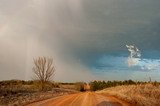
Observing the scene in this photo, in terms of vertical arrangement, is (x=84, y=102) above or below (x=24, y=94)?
below

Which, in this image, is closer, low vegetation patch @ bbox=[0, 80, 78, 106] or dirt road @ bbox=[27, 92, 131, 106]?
dirt road @ bbox=[27, 92, 131, 106]

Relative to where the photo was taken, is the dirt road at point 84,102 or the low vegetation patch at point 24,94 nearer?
the dirt road at point 84,102

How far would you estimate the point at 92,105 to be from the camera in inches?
1107

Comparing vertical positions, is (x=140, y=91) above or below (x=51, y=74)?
below

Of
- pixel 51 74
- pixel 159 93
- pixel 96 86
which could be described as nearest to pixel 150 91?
pixel 159 93

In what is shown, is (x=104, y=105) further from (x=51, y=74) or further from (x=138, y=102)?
(x=51, y=74)

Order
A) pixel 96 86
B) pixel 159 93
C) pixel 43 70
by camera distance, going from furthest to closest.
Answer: pixel 96 86
pixel 43 70
pixel 159 93

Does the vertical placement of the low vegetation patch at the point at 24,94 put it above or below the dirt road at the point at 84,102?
above

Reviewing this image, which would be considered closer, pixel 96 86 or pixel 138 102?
pixel 138 102

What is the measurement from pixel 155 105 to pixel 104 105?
4.40m

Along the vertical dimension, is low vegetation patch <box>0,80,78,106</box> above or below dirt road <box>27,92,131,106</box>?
above

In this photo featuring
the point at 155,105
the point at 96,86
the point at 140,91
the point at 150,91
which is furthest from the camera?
the point at 96,86

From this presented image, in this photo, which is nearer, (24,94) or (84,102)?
(84,102)

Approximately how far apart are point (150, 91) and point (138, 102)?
162 inches
